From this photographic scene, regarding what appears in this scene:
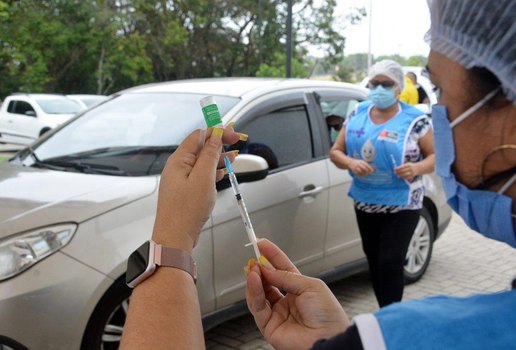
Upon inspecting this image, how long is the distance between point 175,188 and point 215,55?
34.2 metres

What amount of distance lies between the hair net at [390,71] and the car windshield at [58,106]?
14344 millimetres

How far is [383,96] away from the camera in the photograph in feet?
12.4

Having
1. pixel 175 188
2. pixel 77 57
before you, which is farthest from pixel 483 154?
pixel 77 57

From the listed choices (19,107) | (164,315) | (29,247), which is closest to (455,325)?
(164,315)

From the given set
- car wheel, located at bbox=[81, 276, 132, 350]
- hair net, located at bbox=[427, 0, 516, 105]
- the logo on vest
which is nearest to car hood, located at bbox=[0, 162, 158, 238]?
car wheel, located at bbox=[81, 276, 132, 350]

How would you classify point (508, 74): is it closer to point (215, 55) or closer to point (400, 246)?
point (400, 246)

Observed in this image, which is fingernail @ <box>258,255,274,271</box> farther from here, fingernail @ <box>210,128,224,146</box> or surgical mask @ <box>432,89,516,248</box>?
surgical mask @ <box>432,89,516,248</box>

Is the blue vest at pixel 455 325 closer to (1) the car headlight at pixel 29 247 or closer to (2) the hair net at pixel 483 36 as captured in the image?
(2) the hair net at pixel 483 36

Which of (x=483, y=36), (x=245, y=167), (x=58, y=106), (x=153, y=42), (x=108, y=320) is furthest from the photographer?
(x=153, y=42)

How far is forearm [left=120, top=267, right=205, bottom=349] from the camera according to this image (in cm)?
118

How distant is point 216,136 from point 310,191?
2669mm

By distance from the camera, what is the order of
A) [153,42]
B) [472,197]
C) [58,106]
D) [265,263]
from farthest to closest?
[153,42]
[58,106]
[265,263]
[472,197]

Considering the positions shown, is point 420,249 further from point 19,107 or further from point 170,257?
point 19,107

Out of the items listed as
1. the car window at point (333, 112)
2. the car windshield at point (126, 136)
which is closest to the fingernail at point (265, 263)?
the car windshield at point (126, 136)
